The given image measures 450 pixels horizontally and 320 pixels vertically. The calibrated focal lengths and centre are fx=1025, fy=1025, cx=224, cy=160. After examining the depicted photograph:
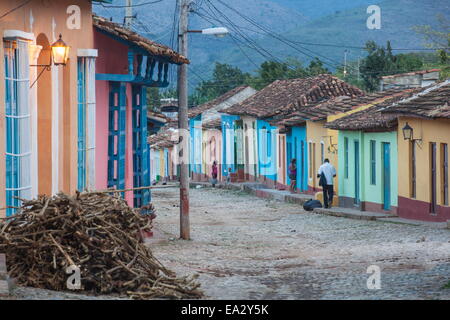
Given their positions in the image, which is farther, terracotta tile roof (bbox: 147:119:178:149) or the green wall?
terracotta tile roof (bbox: 147:119:178:149)

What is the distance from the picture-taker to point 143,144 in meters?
20.8

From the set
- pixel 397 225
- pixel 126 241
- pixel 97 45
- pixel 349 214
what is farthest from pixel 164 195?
pixel 126 241

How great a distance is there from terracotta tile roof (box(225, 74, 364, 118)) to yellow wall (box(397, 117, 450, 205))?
51.6ft

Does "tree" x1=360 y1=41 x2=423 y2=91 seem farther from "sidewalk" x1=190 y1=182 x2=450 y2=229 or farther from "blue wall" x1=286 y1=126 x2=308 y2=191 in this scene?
"blue wall" x1=286 y1=126 x2=308 y2=191

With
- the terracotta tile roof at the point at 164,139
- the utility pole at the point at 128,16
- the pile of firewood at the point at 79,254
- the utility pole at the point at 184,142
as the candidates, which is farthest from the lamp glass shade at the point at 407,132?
the terracotta tile roof at the point at 164,139

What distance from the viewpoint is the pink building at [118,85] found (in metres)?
17.4

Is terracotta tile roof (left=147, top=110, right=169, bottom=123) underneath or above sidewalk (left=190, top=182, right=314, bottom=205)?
above

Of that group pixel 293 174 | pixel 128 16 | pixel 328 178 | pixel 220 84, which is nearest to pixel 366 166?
pixel 328 178

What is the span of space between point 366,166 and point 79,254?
1827 cm

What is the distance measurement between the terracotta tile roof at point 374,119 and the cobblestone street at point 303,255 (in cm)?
265

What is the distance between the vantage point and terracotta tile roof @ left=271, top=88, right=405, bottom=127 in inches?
1245

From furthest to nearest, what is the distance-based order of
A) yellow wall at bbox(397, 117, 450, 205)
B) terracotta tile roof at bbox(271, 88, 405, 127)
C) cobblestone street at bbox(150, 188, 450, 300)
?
terracotta tile roof at bbox(271, 88, 405, 127), yellow wall at bbox(397, 117, 450, 205), cobblestone street at bbox(150, 188, 450, 300)

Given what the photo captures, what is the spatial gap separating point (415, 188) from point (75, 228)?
48.4 feet

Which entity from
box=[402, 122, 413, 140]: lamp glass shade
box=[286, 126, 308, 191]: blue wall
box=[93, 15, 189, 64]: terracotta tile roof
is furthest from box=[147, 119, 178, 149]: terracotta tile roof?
box=[93, 15, 189, 64]: terracotta tile roof
